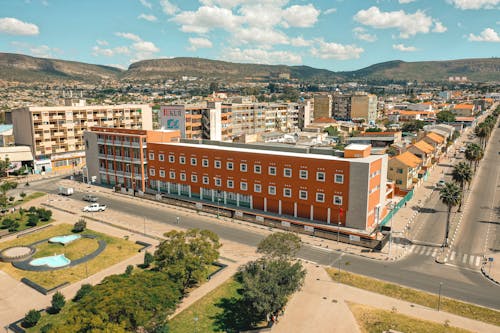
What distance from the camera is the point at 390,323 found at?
39.9 metres

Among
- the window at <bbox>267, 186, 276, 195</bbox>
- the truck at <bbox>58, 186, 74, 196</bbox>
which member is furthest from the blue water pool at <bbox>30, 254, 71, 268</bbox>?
the truck at <bbox>58, 186, 74, 196</bbox>

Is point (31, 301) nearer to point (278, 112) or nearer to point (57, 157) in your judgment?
point (57, 157)

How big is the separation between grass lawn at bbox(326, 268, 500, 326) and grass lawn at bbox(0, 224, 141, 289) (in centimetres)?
3319

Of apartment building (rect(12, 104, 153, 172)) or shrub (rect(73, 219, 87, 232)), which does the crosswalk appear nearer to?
shrub (rect(73, 219, 87, 232))

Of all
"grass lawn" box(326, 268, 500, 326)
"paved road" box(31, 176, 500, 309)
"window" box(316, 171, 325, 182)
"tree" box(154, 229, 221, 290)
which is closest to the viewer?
"grass lawn" box(326, 268, 500, 326)

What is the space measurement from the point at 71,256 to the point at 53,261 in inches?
110

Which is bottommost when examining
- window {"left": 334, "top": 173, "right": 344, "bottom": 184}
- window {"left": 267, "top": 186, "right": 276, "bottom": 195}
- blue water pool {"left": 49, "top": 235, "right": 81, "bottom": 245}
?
blue water pool {"left": 49, "top": 235, "right": 81, "bottom": 245}

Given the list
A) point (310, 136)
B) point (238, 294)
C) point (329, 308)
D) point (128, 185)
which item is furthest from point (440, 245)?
point (310, 136)

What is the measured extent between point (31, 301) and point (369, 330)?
40383mm

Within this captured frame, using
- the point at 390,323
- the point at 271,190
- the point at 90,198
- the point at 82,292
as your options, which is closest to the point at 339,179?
the point at 271,190

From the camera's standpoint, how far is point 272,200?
73.8m

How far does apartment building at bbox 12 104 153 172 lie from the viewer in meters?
120

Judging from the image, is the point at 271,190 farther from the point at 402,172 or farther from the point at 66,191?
the point at 66,191

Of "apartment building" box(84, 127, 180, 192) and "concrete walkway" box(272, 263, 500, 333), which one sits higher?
"apartment building" box(84, 127, 180, 192)
